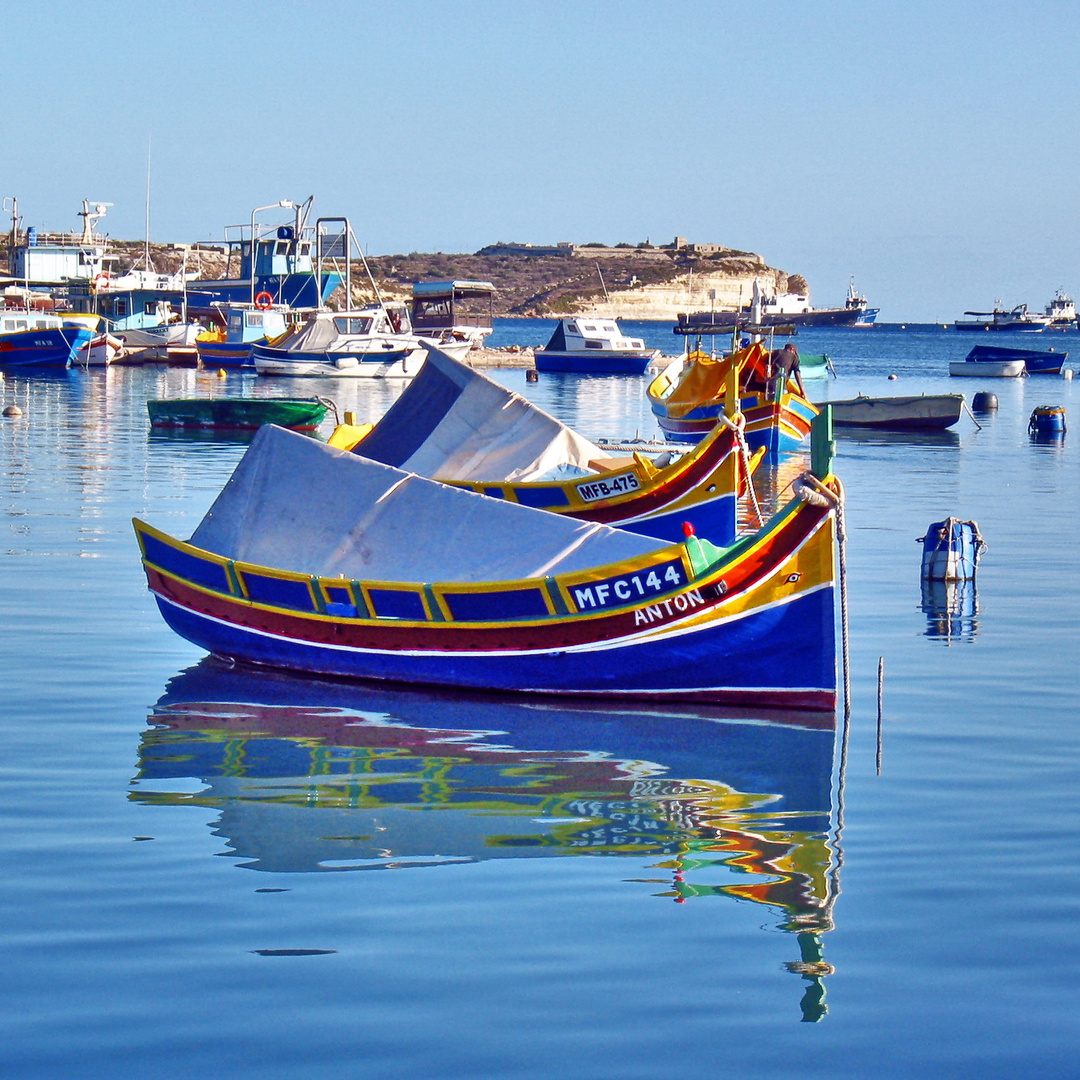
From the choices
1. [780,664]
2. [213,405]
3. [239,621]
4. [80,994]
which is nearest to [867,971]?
[80,994]

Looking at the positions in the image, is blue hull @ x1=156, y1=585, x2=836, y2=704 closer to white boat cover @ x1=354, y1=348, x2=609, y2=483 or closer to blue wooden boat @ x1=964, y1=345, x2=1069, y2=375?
white boat cover @ x1=354, y1=348, x2=609, y2=483

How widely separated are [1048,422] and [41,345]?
4804cm

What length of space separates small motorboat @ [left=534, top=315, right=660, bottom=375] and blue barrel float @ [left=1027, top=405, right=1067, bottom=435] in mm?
37658

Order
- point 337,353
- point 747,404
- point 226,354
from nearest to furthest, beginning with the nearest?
1. point 747,404
2. point 337,353
3. point 226,354

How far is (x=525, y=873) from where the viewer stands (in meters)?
8.84

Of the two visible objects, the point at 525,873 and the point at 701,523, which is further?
the point at 701,523

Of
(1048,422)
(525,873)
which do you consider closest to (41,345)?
(1048,422)

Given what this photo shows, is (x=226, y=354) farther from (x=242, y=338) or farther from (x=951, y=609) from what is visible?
(x=951, y=609)

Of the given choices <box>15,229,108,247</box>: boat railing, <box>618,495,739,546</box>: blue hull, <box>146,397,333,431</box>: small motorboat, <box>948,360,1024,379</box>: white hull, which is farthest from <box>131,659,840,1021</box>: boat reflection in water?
<box>15,229,108,247</box>: boat railing

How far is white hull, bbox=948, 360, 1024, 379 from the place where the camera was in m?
87.6

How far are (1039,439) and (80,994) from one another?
4388cm

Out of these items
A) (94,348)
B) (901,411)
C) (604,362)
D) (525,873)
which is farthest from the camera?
(604,362)

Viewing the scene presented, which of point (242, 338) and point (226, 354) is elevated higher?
point (242, 338)

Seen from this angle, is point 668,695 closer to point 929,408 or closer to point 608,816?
point 608,816
